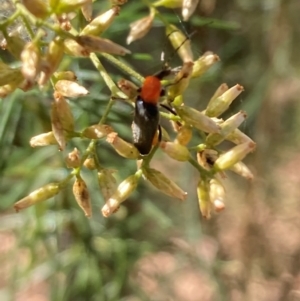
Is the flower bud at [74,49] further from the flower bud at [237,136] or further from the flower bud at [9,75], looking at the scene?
the flower bud at [237,136]

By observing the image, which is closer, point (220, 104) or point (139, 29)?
Answer: point (139, 29)

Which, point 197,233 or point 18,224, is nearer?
point 18,224

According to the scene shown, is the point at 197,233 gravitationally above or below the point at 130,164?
below

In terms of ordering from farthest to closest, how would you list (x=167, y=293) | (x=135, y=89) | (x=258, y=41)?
(x=258, y=41), (x=167, y=293), (x=135, y=89)

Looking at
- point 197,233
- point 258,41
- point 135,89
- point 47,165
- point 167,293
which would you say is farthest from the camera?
point 258,41

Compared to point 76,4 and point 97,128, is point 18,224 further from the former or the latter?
point 76,4

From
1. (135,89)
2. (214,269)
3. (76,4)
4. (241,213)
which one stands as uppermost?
(76,4)

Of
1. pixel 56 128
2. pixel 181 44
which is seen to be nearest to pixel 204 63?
pixel 181 44

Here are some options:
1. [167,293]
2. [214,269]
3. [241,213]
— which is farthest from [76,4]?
[241,213]

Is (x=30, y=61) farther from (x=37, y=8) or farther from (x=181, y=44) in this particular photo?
(x=181, y=44)
